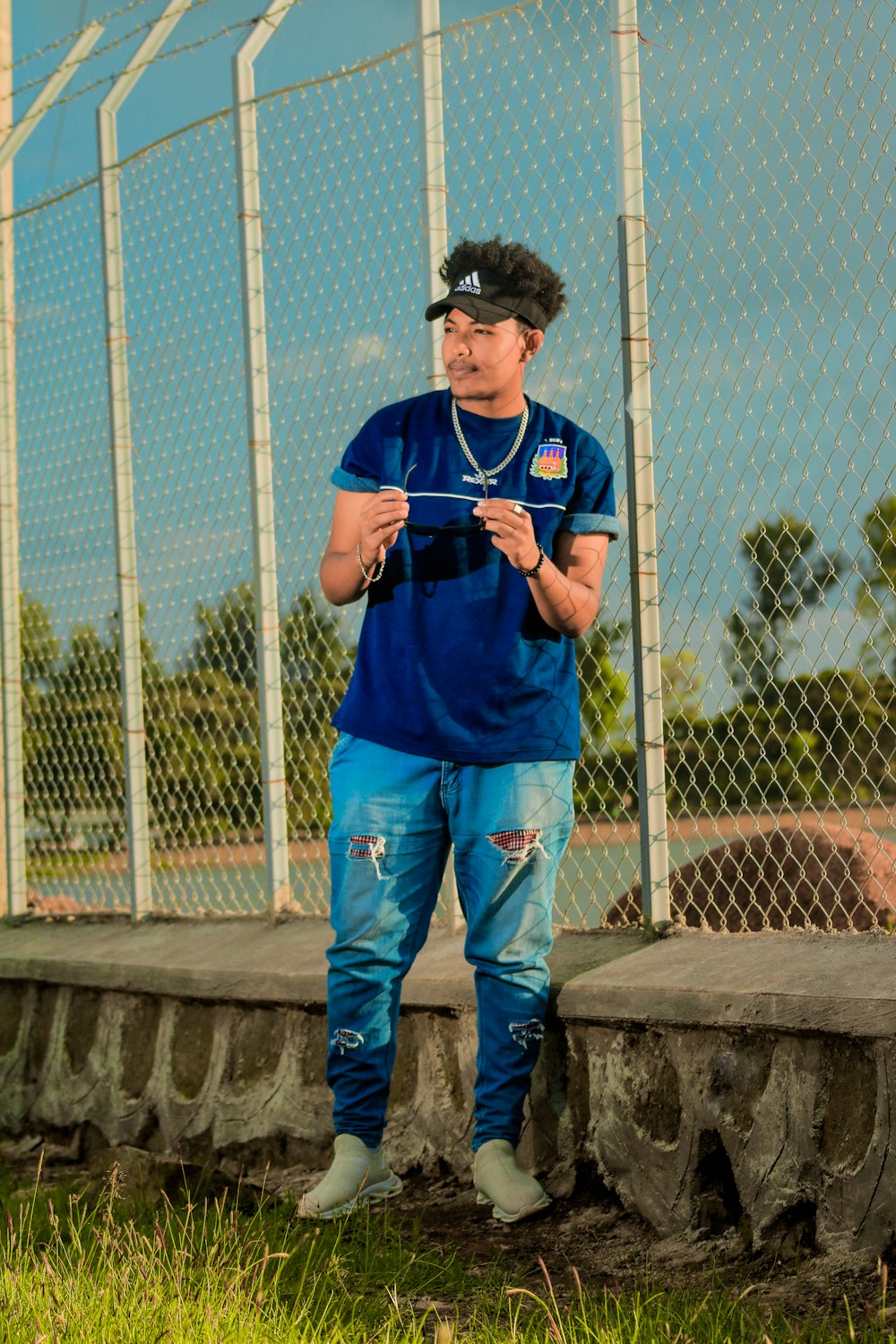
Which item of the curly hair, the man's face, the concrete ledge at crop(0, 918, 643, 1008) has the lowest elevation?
the concrete ledge at crop(0, 918, 643, 1008)

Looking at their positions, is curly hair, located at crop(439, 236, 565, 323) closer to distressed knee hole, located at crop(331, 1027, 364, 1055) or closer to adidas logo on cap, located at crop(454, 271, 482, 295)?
adidas logo on cap, located at crop(454, 271, 482, 295)

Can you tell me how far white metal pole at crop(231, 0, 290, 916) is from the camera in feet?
16.5

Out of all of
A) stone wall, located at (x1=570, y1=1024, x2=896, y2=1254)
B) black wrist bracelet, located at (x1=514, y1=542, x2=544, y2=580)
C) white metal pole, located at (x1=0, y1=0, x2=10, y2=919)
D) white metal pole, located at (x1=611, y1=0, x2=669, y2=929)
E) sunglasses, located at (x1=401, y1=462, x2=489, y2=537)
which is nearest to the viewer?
stone wall, located at (x1=570, y1=1024, x2=896, y2=1254)

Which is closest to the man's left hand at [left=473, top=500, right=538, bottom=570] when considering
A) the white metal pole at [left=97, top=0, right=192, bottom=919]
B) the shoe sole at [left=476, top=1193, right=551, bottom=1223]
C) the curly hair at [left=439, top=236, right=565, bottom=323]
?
the curly hair at [left=439, top=236, right=565, bottom=323]

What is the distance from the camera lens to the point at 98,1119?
523 cm

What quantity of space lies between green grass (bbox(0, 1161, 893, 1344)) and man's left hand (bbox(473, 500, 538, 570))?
1.58 m

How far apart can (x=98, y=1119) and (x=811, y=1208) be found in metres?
2.85

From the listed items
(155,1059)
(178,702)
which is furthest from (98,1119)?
(178,702)

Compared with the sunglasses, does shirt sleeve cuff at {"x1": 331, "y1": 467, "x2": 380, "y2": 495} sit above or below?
above

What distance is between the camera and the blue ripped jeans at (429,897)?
11.9ft

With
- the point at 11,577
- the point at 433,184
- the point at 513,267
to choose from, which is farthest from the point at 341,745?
the point at 11,577

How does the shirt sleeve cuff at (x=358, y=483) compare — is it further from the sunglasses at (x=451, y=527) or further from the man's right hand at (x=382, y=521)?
the man's right hand at (x=382, y=521)

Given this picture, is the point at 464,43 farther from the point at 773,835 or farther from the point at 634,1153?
the point at 634,1153

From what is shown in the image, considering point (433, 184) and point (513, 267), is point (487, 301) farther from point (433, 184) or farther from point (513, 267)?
point (433, 184)
